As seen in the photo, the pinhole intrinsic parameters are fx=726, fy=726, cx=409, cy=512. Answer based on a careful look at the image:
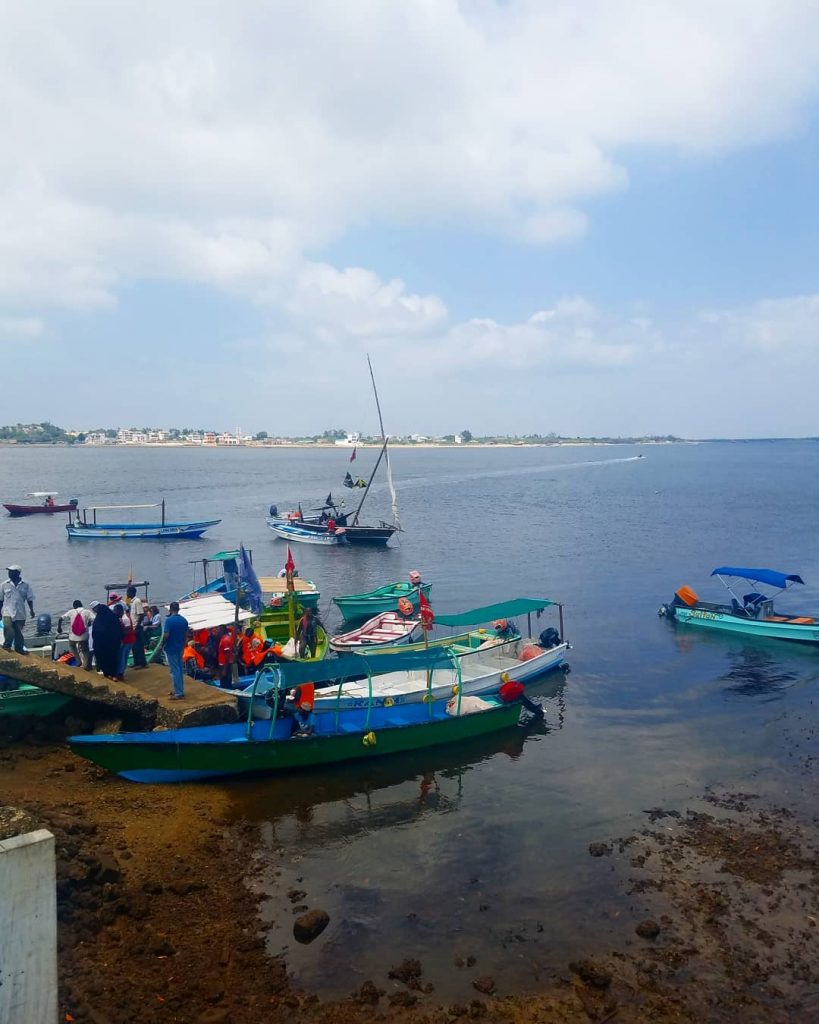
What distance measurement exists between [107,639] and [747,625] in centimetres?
2287

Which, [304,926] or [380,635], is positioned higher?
[380,635]

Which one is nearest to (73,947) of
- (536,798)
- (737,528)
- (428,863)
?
(428,863)

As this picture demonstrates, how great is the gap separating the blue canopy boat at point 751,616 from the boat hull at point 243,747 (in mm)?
15516

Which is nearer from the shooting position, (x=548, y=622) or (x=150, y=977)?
(x=150, y=977)

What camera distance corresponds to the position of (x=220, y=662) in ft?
60.3

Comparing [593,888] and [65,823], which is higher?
[65,823]

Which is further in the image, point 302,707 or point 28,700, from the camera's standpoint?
point 302,707

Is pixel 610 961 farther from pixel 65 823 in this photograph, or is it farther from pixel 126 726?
pixel 126 726

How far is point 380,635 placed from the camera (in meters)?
24.1

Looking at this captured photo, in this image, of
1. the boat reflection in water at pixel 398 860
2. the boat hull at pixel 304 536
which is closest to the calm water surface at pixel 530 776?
the boat reflection in water at pixel 398 860

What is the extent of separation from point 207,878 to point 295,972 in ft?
7.92

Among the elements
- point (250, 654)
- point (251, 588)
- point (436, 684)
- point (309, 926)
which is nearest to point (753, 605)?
point (436, 684)

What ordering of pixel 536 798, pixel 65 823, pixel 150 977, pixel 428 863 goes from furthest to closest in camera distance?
1. pixel 536 798
2. pixel 428 863
3. pixel 65 823
4. pixel 150 977

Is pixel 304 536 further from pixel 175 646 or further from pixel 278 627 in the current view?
pixel 175 646
